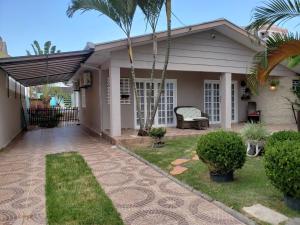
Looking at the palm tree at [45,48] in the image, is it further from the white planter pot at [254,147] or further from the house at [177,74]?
the white planter pot at [254,147]

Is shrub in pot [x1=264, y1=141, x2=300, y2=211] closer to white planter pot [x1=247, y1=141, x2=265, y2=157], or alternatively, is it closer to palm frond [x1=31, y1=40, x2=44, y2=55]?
white planter pot [x1=247, y1=141, x2=265, y2=157]

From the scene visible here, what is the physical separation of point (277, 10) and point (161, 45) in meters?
5.99

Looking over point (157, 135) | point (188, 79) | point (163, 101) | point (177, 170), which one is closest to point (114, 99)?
point (157, 135)

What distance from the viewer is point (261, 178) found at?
541 centimetres

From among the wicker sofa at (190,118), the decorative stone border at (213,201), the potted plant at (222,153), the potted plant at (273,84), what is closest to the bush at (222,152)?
the potted plant at (222,153)

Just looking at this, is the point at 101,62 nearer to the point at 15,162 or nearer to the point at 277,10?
the point at 15,162

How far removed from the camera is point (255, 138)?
291 inches

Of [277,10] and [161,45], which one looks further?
[161,45]

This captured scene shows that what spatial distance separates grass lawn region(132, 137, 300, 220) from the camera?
424 cm

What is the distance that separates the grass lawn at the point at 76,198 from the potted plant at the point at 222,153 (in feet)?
6.52

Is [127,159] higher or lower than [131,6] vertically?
lower

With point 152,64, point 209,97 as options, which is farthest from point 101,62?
point 209,97

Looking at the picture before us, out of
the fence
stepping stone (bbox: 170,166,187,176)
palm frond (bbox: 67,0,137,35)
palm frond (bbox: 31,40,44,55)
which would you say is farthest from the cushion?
palm frond (bbox: 31,40,44,55)

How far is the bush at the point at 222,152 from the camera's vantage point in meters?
5.04
